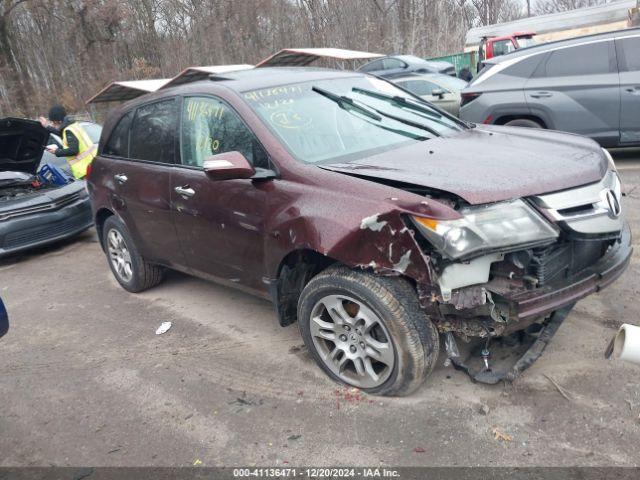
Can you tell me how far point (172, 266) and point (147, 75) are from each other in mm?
20170

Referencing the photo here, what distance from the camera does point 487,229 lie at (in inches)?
97.0

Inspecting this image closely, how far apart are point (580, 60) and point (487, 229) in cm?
567

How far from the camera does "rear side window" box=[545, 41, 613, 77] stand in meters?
6.82

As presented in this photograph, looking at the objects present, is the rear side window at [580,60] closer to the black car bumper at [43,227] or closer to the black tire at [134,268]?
the black tire at [134,268]

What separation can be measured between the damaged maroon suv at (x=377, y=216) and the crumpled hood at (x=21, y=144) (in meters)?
2.80

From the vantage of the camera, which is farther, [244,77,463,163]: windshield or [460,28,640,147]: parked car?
[460,28,640,147]: parked car

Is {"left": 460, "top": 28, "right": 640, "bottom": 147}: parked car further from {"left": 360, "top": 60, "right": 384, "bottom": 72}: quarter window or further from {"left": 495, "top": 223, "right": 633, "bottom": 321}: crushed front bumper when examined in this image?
{"left": 360, "top": 60, "right": 384, "bottom": 72}: quarter window

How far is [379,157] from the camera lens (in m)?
3.12

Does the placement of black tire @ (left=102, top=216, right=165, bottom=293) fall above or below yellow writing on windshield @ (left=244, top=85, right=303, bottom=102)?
below

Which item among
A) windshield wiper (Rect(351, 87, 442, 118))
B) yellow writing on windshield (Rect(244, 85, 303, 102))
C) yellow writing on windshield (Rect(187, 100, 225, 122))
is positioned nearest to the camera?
yellow writing on windshield (Rect(244, 85, 303, 102))

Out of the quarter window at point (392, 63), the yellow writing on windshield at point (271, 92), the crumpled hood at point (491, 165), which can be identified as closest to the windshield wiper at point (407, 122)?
the crumpled hood at point (491, 165)

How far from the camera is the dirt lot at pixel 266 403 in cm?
258

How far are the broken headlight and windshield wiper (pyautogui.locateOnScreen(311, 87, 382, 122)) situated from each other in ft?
4.47

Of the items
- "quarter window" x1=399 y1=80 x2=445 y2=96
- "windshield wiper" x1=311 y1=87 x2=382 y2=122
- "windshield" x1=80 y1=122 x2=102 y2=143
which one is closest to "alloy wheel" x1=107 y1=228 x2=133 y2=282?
"windshield wiper" x1=311 y1=87 x2=382 y2=122
